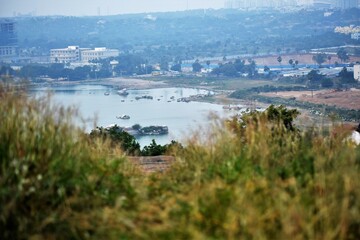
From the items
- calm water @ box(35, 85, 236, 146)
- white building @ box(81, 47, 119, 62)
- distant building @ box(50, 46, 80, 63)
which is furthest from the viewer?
white building @ box(81, 47, 119, 62)

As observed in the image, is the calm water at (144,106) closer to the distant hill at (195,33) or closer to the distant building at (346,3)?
the distant hill at (195,33)

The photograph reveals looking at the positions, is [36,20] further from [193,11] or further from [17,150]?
[17,150]

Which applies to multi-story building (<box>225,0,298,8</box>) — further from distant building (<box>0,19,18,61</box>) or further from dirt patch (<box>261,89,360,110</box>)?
dirt patch (<box>261,89,360,110</box>)

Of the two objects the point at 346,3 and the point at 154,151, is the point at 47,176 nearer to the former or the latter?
the point at 154,151

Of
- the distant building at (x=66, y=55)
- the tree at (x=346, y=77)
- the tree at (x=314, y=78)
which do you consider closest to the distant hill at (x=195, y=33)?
the distant building at (x=66, y=55)

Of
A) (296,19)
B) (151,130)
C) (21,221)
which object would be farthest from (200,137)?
(296,19)

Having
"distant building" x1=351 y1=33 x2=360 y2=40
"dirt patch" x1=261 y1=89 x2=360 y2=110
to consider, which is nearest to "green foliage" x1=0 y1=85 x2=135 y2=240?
"dirt patch" x1=261 y1=89 x2=360 y2=110
